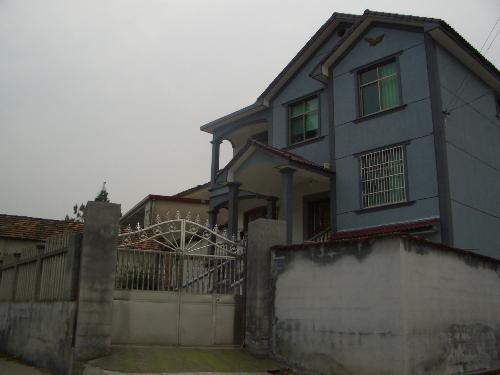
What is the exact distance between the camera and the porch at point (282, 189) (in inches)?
540

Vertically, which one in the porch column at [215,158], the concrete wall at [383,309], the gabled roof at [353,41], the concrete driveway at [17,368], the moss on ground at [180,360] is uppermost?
the gabled roof at [353,41]

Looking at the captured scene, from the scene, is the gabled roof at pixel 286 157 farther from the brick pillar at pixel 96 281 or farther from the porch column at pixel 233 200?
the brick pillar at pixel 96 281

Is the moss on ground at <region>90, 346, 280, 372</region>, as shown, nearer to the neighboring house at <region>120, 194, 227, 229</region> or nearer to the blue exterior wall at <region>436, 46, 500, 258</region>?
the blue exterior wall at <region>436, 46, 500, 258</region>

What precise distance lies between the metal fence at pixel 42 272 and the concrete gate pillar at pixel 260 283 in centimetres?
324

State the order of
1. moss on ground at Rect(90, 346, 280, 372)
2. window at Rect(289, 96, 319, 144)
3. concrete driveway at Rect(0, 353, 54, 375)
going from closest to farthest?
1. moss on ground at Rect(90, 346, 280, 372)
2. concrete driveway at Rect(0, 353, 54, 375)
3. window at Rect(289, 96, 319, 144)

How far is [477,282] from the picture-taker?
9.34 meters

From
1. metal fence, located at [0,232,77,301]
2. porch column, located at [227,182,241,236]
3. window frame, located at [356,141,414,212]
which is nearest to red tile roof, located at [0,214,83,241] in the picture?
porch column, located at [227,182,241,236]

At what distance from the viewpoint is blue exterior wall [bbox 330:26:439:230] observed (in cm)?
1262

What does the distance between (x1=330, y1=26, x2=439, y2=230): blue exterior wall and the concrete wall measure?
3293 mm

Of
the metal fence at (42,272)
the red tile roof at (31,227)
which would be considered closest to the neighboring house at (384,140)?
the metal fence at (42,272)

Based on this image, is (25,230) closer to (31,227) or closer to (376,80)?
(31,227)

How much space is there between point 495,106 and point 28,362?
48.1ft

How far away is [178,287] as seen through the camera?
30.6ft

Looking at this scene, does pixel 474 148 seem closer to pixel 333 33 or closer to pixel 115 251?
pixel 333 33
